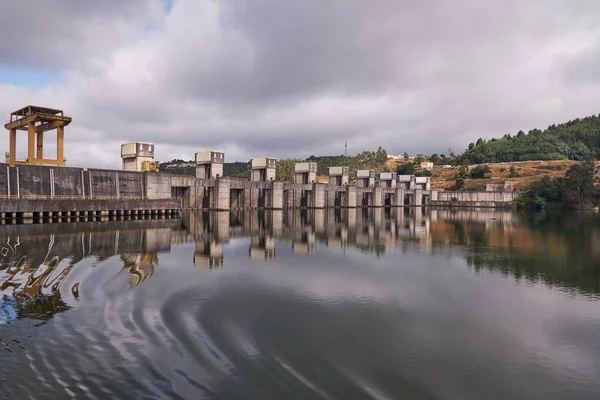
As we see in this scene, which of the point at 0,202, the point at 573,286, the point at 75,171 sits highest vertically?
the point at 75,171

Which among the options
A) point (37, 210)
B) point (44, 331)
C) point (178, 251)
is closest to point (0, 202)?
point (37, 210)

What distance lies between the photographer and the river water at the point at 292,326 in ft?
29.2

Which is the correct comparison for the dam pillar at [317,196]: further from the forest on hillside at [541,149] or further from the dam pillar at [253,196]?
the forest on hillside at [541,149]

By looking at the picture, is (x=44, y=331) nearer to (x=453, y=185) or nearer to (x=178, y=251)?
(x=178, y=251)

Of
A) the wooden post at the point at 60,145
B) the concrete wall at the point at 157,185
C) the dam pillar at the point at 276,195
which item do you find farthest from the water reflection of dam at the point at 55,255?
the dam pillar at the point at 276,195

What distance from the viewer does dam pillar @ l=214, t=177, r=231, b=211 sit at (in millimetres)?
66125

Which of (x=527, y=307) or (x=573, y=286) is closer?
(x=527, y=307)

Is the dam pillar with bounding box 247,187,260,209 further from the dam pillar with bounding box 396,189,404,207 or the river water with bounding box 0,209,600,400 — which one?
the river water with bounding box 0,209,600,400

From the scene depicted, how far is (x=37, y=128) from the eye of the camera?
54156mm

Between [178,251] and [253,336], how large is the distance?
52.5 feet

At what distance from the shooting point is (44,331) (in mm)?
11188

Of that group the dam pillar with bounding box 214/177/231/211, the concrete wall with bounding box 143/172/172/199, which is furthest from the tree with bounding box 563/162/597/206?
the concrete wall with bounding box 143/172/172/199

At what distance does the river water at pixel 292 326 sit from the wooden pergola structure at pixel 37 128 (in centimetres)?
3282

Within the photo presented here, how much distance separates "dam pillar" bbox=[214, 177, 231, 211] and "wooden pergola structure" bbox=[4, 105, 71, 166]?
21.5 m
